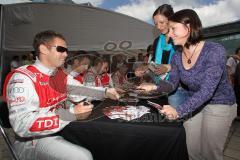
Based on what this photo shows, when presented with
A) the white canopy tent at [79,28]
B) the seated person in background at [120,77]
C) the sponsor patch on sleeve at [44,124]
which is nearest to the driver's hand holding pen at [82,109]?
the sponsor patch on sleeve at [44,124]

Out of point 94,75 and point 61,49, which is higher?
point 61,49

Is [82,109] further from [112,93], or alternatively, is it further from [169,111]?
[169,111]

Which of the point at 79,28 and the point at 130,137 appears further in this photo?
the point at 79,28

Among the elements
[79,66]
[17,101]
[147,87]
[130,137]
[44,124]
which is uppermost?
[79,66]

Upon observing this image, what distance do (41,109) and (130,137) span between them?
584 mm

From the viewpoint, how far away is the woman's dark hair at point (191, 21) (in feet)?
5.23

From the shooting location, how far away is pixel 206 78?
4.95 ft

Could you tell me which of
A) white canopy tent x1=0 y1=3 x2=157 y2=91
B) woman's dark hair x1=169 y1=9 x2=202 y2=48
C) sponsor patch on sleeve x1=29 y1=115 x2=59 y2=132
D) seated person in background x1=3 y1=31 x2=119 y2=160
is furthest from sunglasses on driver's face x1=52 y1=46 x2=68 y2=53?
white canopy tent x1=0 y1=3 x2=157 y2=91

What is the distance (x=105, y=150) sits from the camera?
1.82m

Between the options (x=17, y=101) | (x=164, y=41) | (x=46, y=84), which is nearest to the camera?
(x=17, y=101)

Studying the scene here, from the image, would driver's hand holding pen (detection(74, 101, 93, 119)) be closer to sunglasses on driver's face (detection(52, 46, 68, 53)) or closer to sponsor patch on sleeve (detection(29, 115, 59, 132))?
sponsor patch on sleeve (detection(29, 115, 59, 132))

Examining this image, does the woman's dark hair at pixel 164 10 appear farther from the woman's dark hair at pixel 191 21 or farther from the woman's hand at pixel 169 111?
the woman's hand at pixel 169 111

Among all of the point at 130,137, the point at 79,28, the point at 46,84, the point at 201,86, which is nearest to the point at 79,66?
the point at 46,84

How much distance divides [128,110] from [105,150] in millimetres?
324
